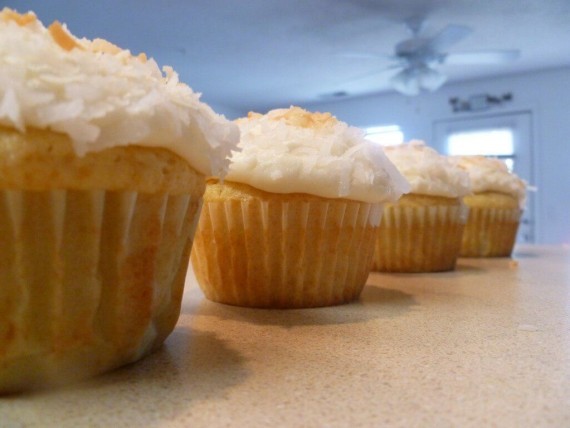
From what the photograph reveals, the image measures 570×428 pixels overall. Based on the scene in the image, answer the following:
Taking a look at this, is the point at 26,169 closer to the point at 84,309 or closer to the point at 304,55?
the point at 84,309

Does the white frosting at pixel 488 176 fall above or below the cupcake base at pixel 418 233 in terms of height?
above

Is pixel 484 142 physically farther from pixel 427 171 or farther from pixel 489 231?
pixel 427 171

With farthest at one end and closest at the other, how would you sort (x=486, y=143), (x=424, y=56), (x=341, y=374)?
1. (x=486, y=143)
2. (x=424, y=56)
3. (x=341, y=374)

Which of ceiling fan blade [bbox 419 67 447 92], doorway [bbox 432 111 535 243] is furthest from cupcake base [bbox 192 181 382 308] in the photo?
doorway [bbox 432 111 535 243]

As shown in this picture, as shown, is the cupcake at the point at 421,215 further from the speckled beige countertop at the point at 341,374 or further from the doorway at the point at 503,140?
the doorway at the point at 503,140

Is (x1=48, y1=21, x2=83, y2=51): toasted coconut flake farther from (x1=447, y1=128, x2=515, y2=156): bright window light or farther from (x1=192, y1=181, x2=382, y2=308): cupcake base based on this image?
(x1=447, y1=128, x2=515, y2=156): bright window light

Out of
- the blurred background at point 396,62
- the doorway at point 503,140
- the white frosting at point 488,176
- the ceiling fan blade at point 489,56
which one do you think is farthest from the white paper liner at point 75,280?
the doorway at point 503,140

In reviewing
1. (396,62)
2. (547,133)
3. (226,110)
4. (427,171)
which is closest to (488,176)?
(427,171)
